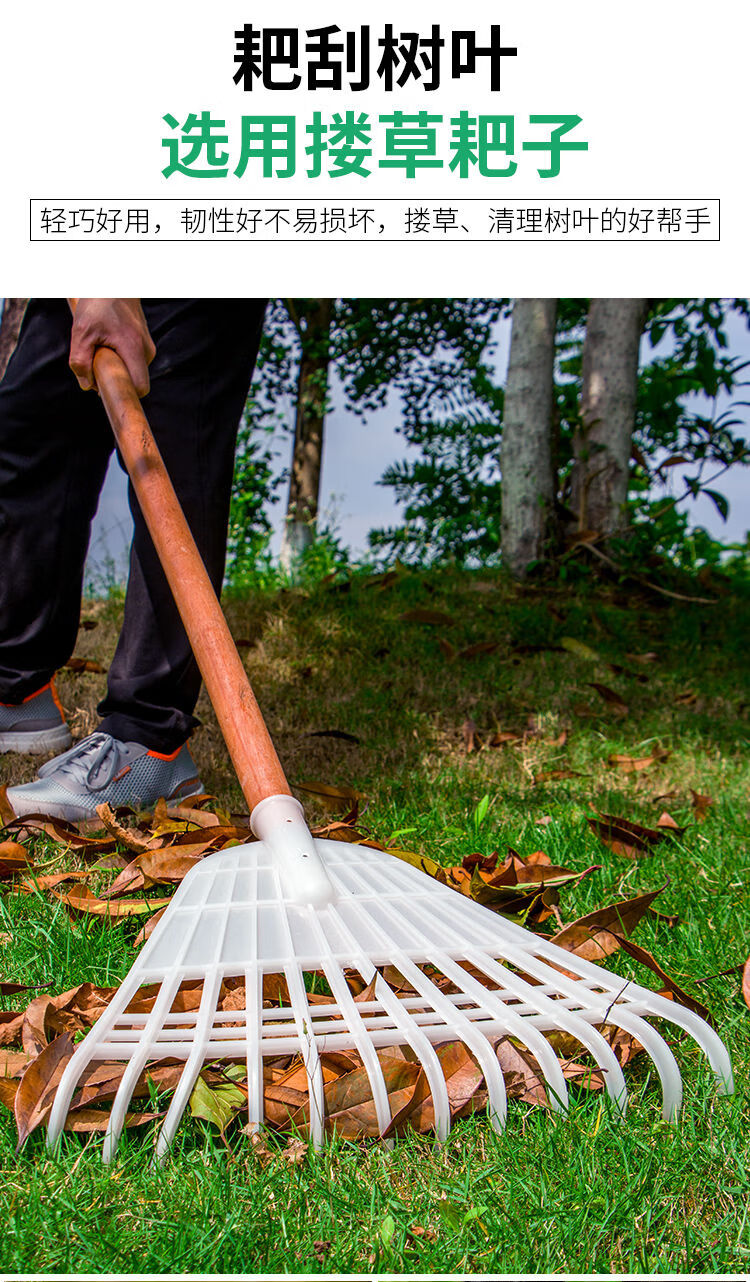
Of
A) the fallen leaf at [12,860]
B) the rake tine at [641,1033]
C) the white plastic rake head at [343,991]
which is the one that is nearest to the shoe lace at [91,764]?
the fallen leaf at [12,860]

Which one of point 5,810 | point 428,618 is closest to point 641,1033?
point 5,810

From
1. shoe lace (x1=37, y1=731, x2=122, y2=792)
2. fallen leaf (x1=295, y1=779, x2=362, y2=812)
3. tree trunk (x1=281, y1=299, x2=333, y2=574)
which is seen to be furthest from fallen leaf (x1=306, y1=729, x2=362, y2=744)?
tree trunk (x1=281, y1=299, x2=333, y2=574)

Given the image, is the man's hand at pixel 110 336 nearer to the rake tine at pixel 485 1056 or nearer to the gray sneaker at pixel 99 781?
the gray sneaker at pixel 99 781

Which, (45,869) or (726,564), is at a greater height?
(726,564)

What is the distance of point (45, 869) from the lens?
5.98 ft

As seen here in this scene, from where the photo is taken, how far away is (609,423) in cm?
485

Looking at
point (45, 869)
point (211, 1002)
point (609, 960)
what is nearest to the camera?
point (211, 1002)

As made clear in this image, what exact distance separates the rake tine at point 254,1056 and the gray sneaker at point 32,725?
5.17 feet

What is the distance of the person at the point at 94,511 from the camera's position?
212cm

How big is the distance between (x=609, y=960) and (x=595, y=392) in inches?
154

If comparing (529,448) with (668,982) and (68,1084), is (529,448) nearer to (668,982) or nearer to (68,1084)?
(668,982)

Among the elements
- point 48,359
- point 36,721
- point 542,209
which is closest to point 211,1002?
point 36,721

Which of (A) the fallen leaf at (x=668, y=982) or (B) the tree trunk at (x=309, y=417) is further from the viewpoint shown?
(B) the tree trunk at (x=309, y=417)

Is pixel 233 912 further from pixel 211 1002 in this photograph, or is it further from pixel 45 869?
pixel 45 869
